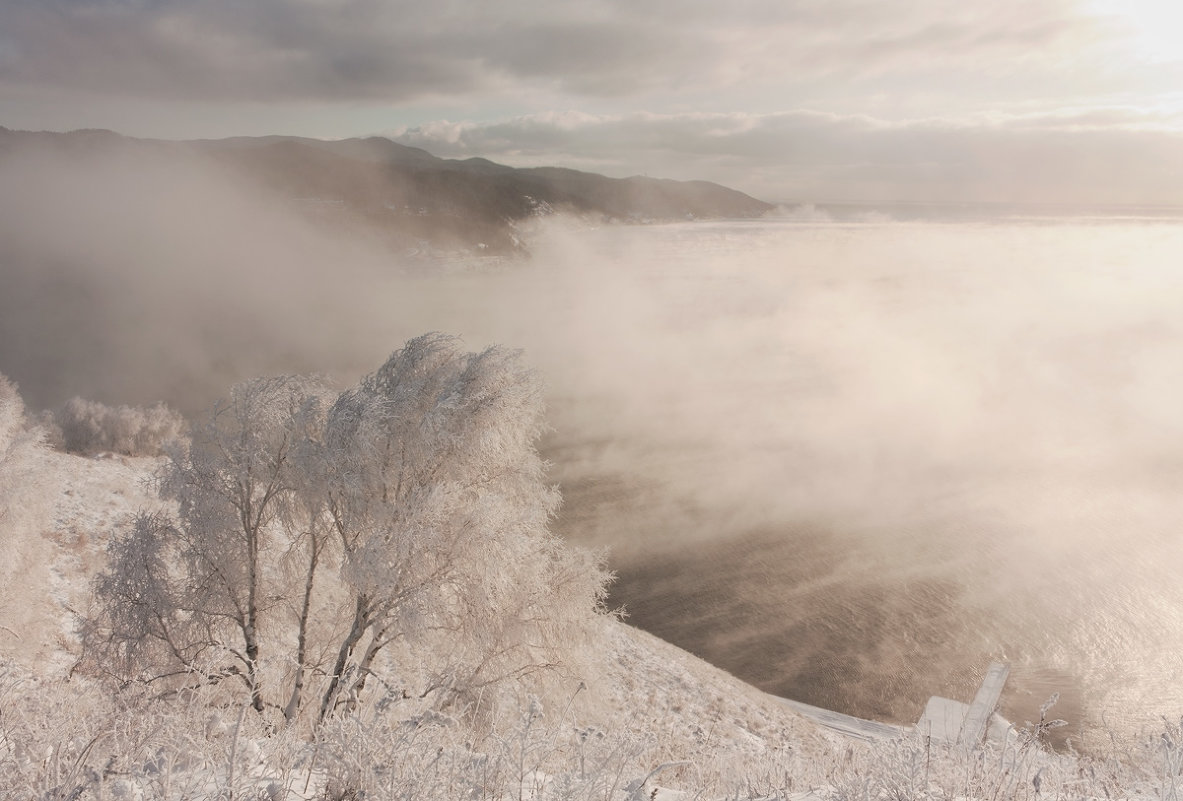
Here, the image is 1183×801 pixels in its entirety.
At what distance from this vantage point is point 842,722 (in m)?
19.5

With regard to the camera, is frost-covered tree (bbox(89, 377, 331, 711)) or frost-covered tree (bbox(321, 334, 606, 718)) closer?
frost-covered tree (bbox(321, 334, 606, 718))

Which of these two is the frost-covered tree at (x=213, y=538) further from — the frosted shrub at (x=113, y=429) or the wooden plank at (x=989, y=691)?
the frosted shrub at (x=113, y=429)

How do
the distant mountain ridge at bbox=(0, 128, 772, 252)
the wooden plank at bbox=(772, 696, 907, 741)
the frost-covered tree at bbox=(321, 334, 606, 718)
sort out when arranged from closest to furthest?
the frost-covered tree at bbox=(321, 334, 606, 718) < the wooden plank at bbox=(772, 696, 907, 741) < the distant mountain ridge at bbox=(0, 128, 772, 252)

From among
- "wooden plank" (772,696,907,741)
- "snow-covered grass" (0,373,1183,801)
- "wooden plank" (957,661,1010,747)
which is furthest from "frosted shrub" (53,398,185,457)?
"wooden plank" (957,661,1010,747)

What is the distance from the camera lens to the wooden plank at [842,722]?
18531 mm

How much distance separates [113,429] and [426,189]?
10300 centimetres

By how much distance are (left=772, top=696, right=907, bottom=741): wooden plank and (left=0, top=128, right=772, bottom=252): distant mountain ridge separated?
286 ft

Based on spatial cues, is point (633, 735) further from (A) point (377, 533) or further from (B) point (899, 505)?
(B) point (899, 505)

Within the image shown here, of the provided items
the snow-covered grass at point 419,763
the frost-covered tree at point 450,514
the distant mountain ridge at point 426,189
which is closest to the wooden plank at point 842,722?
the snow-covered grass at point 419,763

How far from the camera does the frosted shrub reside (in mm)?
30734

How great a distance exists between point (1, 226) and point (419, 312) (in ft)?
208

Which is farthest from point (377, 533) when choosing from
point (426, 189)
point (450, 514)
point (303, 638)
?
point (426, 189)

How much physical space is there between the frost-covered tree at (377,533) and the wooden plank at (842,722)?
13069 millimetres

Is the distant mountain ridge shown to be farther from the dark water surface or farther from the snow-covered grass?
the snow-covered grass
